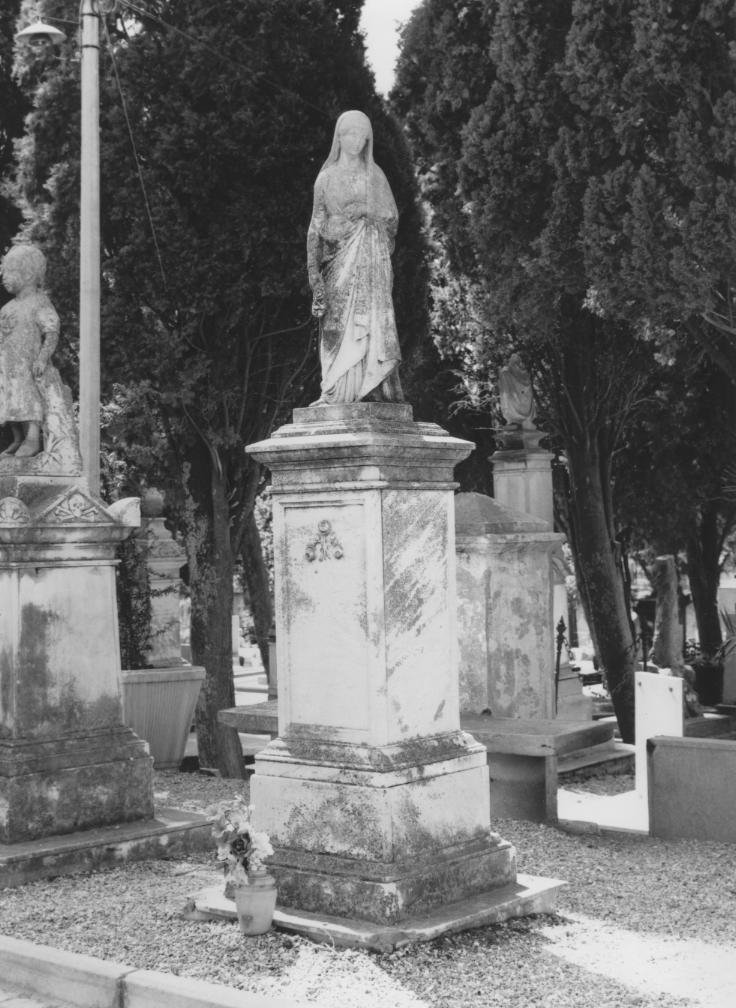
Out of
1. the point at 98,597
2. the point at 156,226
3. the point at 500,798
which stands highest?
the point at 156,226

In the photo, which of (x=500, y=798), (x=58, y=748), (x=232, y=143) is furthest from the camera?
(x=232, y=143)

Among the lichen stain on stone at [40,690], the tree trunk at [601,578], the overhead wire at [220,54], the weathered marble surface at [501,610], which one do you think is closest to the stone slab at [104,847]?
the lichen stain on stone at [40,690]

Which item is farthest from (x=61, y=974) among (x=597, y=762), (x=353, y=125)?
(x=597, y=762)

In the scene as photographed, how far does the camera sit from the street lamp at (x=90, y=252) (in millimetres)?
11086

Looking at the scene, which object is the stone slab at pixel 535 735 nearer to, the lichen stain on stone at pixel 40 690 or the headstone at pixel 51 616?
the headstone at pixel 51 616

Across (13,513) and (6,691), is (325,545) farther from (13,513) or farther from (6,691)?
(6,691)

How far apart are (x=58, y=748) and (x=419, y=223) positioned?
9267 millimetres

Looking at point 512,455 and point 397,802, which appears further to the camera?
point 512,455

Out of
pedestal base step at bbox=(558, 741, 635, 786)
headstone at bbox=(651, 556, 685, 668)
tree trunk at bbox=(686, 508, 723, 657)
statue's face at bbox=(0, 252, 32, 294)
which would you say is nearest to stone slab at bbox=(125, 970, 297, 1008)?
statue's face at bbox=(0, 252, 32, 294)

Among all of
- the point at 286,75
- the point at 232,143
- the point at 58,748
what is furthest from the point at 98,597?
the point at 286,75

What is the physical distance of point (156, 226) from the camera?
13.2 metres

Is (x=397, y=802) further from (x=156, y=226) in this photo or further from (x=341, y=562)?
(x=156, y=226)

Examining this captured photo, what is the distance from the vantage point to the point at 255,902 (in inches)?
216

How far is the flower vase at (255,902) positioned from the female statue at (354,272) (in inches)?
87.4
